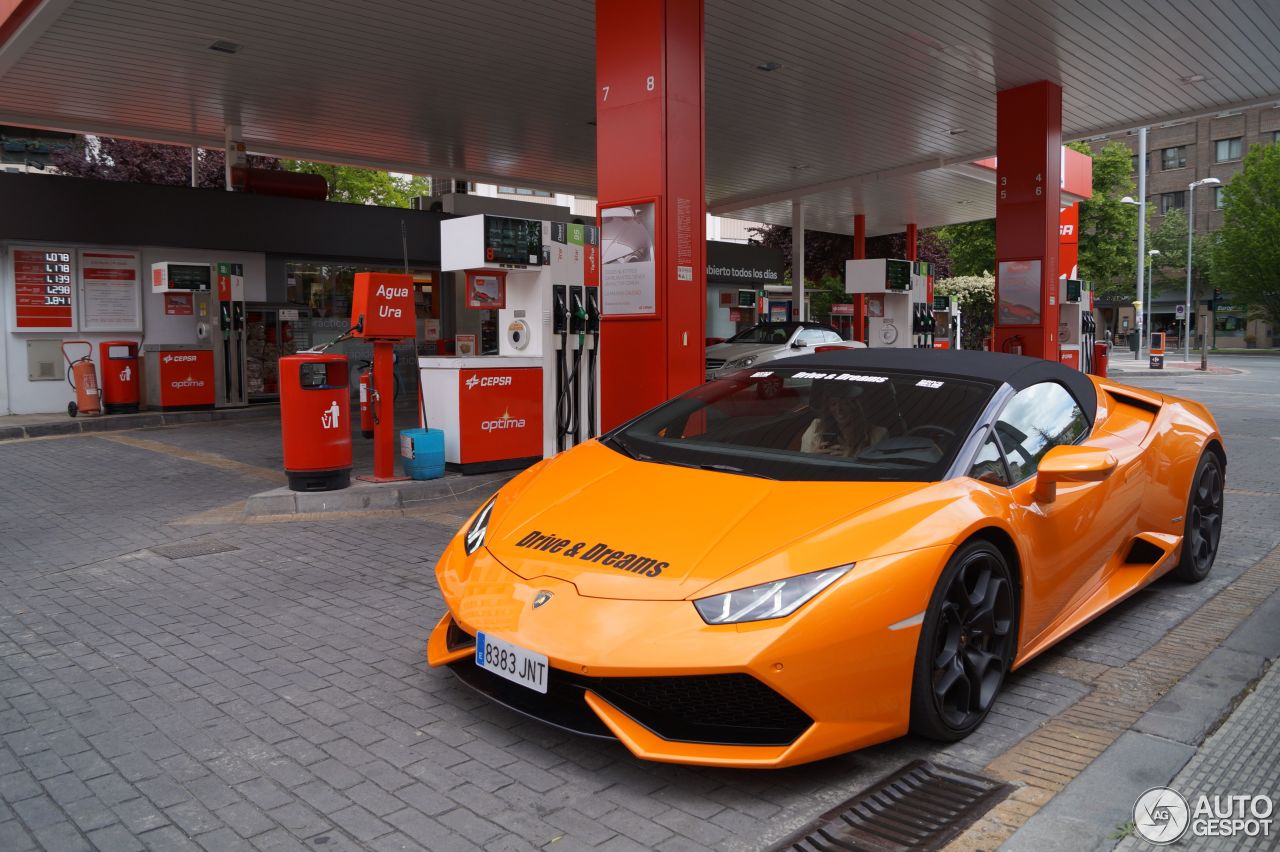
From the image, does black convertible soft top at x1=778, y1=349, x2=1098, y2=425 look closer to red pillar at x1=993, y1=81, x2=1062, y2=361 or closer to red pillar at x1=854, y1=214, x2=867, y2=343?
red pillar at x1=993, y1=81, x2=1062, y2=361

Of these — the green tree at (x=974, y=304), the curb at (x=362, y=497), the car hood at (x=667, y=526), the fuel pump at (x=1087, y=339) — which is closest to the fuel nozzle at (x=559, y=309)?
the curb at (x=362, y=497)

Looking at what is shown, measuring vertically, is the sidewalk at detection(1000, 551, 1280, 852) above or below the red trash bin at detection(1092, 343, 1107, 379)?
below

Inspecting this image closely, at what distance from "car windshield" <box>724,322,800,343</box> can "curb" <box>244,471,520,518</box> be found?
12020 mm

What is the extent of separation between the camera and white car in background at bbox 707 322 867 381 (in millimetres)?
18094

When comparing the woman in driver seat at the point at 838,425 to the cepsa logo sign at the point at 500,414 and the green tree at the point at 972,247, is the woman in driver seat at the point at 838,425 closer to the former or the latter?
the cepsa logo sign at the point at 500,414

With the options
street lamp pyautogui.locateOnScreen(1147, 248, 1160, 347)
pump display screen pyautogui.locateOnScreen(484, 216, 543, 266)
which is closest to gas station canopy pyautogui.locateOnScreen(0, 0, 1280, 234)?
pump display screen pyautogui.locateOnScreen(484, 216, 543, 266)

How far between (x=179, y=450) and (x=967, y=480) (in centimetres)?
998

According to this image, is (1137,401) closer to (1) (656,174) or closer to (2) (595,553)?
(2) (595,553)

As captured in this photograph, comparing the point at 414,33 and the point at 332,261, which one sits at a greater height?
the point at 414,33

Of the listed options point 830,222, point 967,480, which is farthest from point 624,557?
point 830,222

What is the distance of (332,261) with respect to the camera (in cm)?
1691

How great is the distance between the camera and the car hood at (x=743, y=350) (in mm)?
18312

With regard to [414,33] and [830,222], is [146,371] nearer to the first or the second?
[414,33]

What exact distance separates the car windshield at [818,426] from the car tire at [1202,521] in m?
2.02
